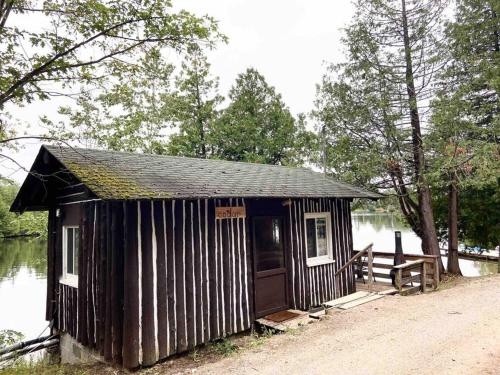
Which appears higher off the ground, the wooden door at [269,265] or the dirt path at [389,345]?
the wooden door at [269,265]

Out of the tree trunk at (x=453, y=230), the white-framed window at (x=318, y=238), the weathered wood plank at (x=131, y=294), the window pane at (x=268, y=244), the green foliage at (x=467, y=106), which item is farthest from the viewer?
the tree trunk at (x=453, y=230)

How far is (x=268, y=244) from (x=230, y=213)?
4.71 feet

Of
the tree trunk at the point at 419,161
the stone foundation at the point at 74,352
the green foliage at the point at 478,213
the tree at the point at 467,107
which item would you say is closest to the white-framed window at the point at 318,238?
the tree at the point at 467,107

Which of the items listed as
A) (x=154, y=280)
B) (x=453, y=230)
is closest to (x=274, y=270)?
(x=154, y=280)

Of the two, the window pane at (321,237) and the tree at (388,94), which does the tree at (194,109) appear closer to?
the tree at (388,94)

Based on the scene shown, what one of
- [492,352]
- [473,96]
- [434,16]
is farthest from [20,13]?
[473,96]

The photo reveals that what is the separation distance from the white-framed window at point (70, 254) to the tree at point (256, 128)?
14.3 meters

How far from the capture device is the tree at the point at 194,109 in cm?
2078

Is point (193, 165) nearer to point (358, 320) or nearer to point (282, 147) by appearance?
point (358, 320)

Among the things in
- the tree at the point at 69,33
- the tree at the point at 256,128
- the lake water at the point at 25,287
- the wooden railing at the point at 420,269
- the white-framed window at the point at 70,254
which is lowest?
the lake water at the point at 25,287

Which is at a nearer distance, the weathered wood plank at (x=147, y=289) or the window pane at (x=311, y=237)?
the weathered wood plank at (x=147, y=289)

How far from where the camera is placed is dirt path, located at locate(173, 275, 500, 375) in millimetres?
4383

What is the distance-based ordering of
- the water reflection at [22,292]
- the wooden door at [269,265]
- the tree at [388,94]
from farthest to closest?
the water reflection at [22,292]
the tree at [388,94]
the wooden door at [269,265]

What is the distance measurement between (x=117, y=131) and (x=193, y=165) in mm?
13908
